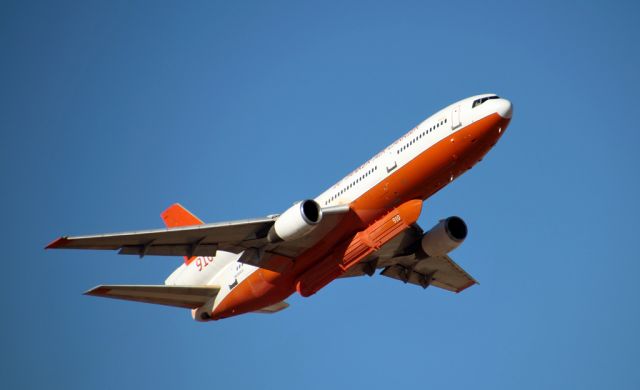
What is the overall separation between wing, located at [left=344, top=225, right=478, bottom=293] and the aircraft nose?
8.91 m

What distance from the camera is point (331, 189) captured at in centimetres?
4562

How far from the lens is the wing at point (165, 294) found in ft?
150

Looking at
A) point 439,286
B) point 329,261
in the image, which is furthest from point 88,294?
point 439,286

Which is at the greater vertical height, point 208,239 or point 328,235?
point 328,235

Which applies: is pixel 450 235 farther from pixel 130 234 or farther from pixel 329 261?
pixel 130 234

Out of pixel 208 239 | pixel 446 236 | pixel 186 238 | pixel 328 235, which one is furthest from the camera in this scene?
pixel 446 236

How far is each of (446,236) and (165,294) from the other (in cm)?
1412

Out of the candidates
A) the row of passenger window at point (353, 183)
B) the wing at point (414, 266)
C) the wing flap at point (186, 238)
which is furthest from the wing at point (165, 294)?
the row of passenger window at point (353, 183)

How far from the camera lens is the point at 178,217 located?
54219 millimetres

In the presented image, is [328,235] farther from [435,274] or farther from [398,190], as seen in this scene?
[435,274]

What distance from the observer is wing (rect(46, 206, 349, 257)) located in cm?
4181

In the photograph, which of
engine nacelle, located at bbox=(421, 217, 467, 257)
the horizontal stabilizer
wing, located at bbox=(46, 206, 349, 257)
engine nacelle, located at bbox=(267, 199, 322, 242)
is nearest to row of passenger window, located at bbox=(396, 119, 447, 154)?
wing, located at bbox=(46, 206, 349, 257)

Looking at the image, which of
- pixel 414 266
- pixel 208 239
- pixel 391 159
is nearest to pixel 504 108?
pixel 391 159

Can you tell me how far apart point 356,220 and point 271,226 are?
3870mm
